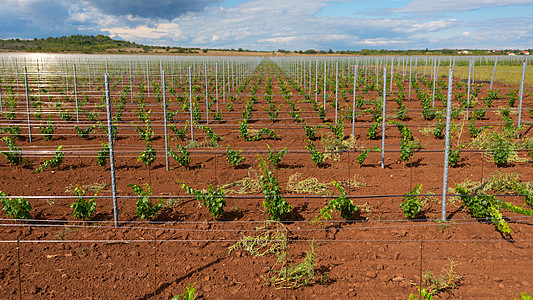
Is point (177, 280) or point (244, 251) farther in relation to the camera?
point (244, 251)

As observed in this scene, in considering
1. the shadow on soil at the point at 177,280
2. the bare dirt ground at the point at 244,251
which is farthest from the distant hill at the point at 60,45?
the shadow on soil at the point at 177,280

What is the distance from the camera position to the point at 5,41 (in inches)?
2982

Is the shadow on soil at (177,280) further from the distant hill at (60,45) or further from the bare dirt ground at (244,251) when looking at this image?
the distant hill at (60,45)

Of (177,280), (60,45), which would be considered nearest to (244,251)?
(177,280)

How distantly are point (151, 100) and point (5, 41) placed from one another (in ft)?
→ 244

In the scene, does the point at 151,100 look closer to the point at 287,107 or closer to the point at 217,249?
the point at 287,107

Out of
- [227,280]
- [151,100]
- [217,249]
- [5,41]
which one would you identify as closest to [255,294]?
[227,280]

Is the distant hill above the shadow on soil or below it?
above

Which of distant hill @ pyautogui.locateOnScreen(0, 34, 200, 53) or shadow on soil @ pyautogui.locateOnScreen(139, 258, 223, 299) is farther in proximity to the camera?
distant hill @ pyautogui.locateOnScreen(0, 34, 200, 53)

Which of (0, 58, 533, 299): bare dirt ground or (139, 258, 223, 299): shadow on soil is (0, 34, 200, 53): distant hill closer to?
(0, 58, 533, 299): bare dirt ground

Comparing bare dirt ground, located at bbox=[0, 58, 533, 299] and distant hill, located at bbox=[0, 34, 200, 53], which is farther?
distant hill, located at bbox=[0, 34, 200, 53]

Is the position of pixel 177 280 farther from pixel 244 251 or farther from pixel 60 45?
pixel 60 45

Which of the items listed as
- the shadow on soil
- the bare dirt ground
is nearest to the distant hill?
the bare dirt ground

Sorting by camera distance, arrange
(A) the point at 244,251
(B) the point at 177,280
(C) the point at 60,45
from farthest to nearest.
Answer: (C) the point at 60,45 < (A) the point at 244,251 < (B) the point at 177,280
